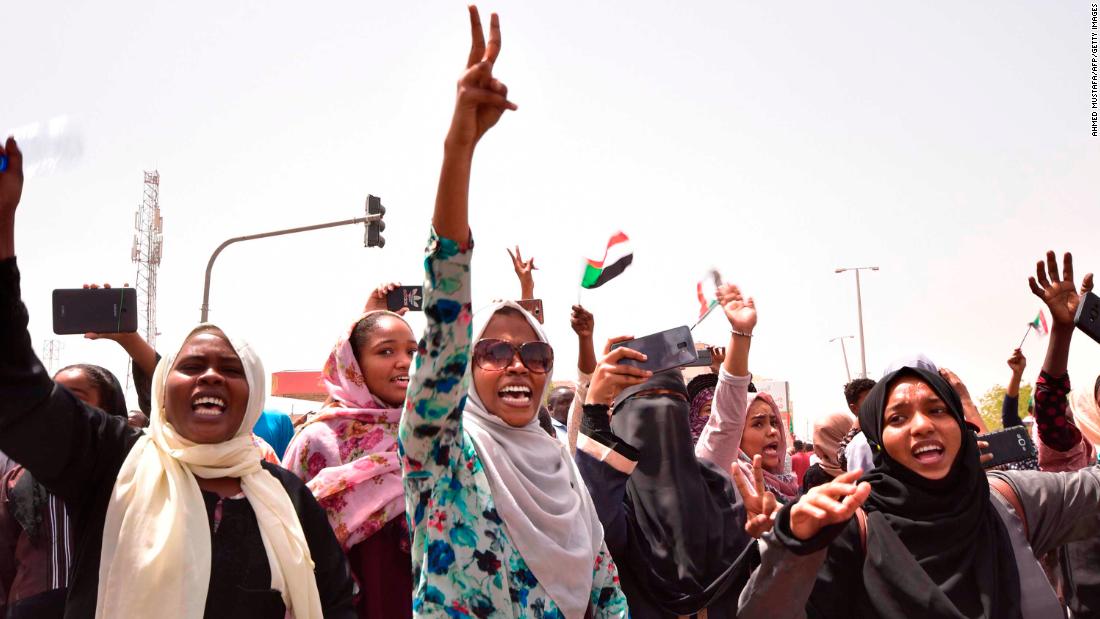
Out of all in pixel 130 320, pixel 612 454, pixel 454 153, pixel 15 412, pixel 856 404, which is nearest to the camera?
pixel 454 153

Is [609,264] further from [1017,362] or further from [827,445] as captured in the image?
[1017,362]

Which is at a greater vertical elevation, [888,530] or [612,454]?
[612,454]

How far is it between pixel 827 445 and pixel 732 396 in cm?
191

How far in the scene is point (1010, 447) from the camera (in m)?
3.71

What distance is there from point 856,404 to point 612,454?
11.3ft

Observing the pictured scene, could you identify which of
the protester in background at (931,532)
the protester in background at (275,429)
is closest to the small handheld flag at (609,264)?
the protester in background at (275,429)

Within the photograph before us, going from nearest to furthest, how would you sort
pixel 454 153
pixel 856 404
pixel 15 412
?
pixel 454 153, pixel 15 412, pixel 856 404

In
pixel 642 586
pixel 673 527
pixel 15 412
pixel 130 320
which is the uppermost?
pixel 130 320

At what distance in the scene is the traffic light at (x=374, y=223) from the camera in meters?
13.2

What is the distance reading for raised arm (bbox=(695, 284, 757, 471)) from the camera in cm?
446

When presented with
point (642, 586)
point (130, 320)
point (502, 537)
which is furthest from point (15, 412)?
point (642, 586)

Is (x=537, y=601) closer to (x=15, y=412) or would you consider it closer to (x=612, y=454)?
(x=612, y=454)

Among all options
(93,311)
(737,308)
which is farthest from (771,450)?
(93,311)

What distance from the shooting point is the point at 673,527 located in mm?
3645
